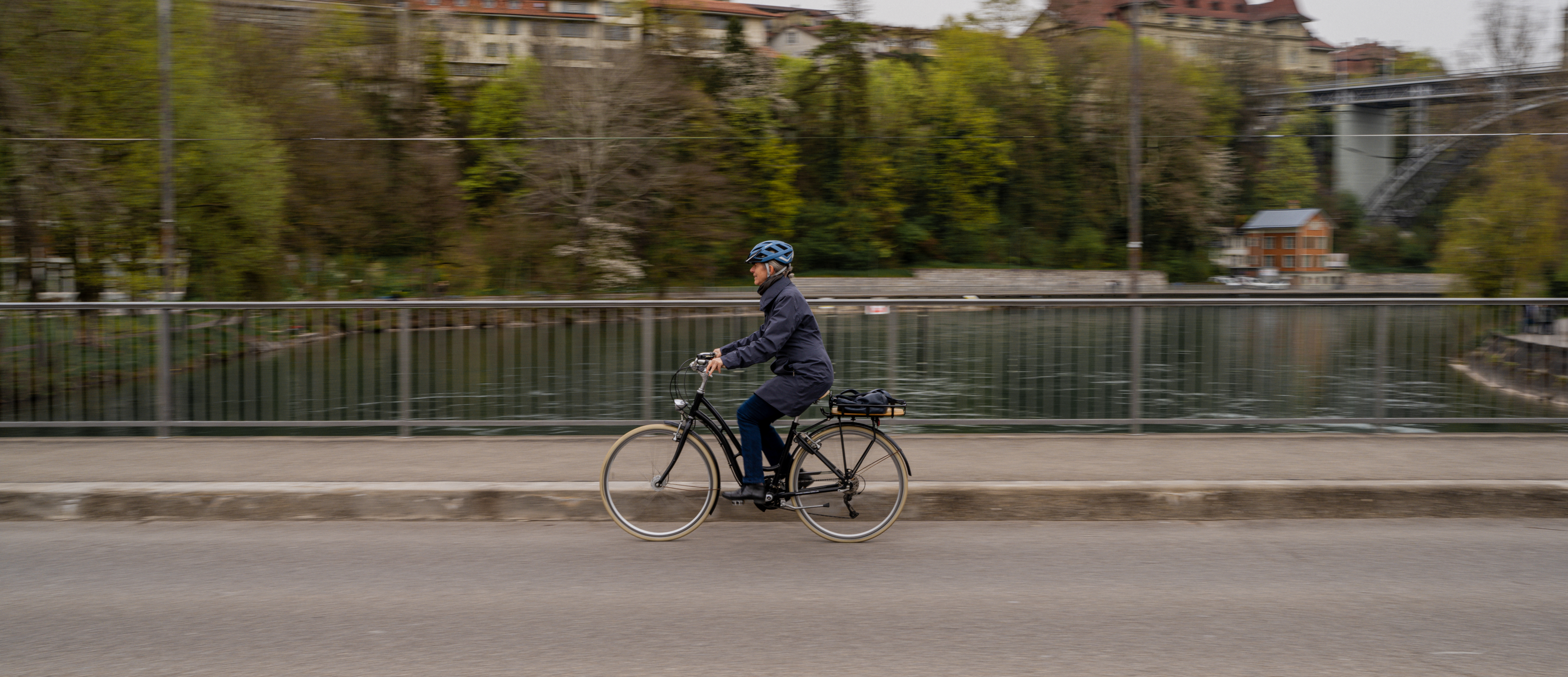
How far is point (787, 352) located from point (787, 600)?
5.47 feet

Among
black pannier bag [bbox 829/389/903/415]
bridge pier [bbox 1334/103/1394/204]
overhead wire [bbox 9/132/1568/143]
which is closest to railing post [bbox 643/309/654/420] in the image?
black pannier bag [bbox 829/389/903/415]

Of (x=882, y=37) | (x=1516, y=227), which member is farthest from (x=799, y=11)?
(x=1516, y=227)

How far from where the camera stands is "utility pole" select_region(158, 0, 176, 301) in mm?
26453

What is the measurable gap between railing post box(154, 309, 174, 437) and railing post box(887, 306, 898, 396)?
606cm

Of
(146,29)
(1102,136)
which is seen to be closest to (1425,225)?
(1102,136)

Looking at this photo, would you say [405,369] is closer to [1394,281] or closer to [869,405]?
[869,405]

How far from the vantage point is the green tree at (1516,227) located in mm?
29344

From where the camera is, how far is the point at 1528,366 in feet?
29.9

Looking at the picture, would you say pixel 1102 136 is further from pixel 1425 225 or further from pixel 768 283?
pixel 768 283

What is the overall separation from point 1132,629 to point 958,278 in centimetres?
6601

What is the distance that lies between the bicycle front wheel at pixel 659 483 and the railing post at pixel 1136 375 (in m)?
4.28

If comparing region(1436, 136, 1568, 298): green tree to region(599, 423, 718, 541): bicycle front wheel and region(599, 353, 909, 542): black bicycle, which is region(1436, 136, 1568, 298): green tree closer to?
region(599, 353, 909, 542): black bicycle

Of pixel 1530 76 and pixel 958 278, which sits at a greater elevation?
pixel 1530 76

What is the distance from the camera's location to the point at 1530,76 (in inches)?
1559
